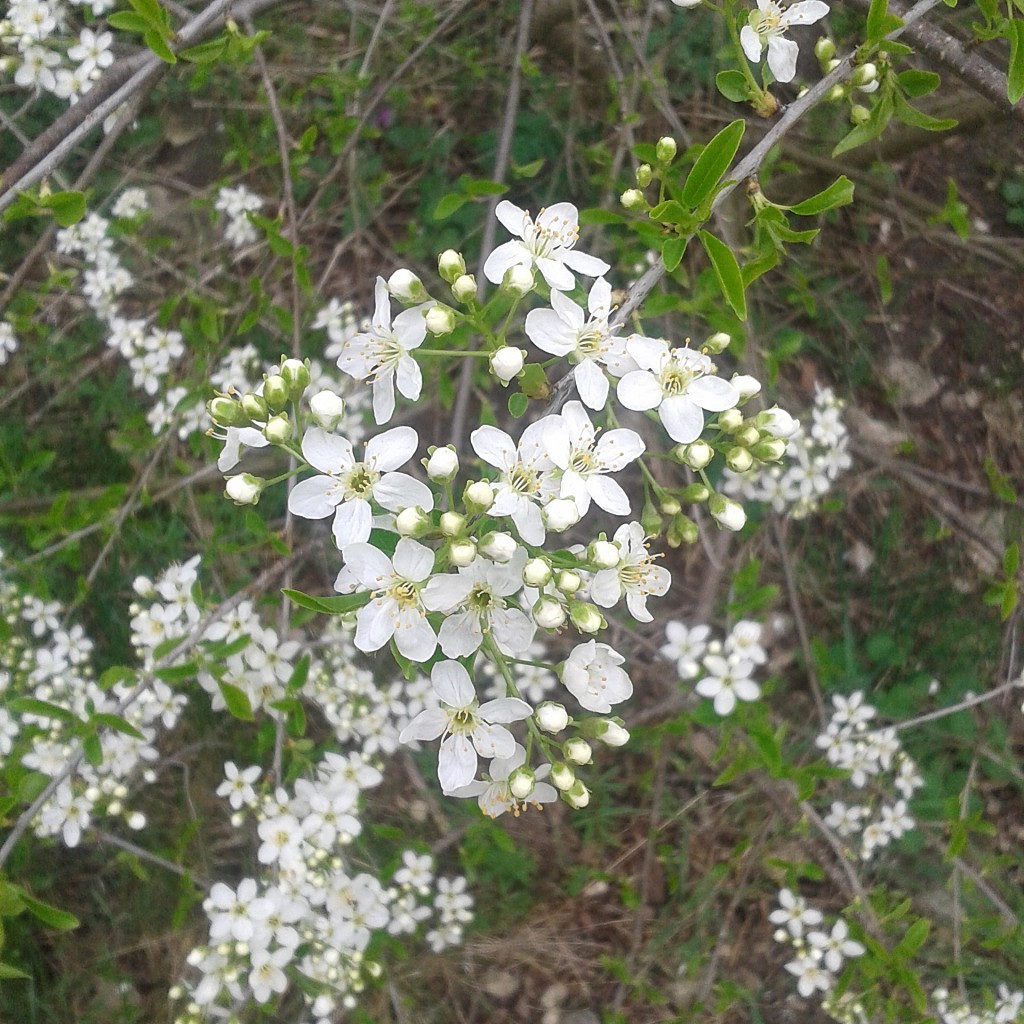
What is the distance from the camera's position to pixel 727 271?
5.12 ft

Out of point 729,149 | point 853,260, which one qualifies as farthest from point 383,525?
point 853,260

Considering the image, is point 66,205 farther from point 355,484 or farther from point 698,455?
point 698,455

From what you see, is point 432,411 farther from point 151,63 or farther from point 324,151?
point 151,63

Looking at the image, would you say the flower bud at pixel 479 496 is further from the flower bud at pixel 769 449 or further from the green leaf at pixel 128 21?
the green leaf at pixel 128 21

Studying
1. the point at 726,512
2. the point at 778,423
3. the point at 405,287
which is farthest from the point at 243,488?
the point at 778,423

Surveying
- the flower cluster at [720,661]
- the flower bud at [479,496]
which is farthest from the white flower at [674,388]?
the flower cluster at [720,661]

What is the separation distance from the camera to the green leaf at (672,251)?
1.60 metres

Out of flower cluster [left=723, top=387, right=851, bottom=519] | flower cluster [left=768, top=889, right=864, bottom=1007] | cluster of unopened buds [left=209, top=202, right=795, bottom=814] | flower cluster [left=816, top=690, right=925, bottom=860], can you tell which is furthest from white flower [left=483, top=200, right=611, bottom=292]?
flower cluster [left=768, top=889, right=864, bottom=1007]

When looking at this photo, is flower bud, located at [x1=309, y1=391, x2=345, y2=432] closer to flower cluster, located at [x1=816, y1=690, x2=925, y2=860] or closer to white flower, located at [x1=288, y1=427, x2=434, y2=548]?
white flower, located at [x1=288, y1=427, x2=434, y2=548]

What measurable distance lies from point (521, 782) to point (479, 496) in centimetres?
58

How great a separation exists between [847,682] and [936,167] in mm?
2530

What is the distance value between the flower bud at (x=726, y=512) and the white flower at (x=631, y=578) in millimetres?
177

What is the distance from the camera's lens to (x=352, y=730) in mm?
3045

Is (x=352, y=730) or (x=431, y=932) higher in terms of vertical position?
(x=352, y=730)
